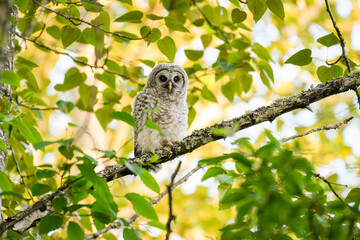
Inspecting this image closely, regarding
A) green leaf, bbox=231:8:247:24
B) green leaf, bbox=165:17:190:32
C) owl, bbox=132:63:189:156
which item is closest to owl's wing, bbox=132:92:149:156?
owl, bbox=132:63:189:156

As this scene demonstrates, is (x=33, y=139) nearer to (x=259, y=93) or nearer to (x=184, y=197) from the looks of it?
(x=184, y=197)

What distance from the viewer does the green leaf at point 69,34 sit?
9.25 feet

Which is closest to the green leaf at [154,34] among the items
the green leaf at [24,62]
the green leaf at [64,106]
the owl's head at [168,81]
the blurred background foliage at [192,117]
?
the blurred background foliage at [192,117]

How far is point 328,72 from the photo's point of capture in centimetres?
259

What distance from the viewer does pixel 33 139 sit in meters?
1.85

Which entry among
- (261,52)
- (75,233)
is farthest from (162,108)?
(75,233)

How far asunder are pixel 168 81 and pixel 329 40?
2692 millimetres

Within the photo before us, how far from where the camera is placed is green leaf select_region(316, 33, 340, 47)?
7.83ft

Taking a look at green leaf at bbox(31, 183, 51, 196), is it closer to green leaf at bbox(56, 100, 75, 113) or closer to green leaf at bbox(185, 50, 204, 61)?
green leaf at bbox(56, 100, 75, 113)

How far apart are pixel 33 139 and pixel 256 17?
149cm

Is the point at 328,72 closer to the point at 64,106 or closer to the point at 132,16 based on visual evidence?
the point at 132,16

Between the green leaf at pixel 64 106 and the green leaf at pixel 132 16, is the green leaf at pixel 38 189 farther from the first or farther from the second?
the green leaf at pixel 64 106

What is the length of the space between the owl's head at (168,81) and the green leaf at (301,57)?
2323 mm

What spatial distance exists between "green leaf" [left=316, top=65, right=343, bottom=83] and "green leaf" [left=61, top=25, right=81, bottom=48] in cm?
171
